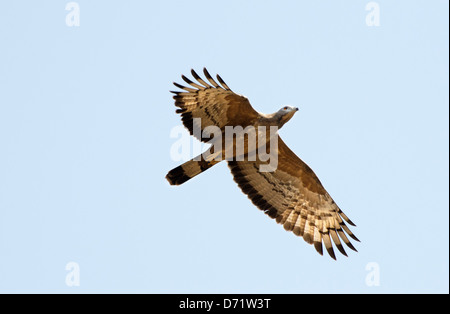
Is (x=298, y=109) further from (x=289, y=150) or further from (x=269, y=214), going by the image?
(x=269, y=214)

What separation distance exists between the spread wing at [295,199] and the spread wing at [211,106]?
1248 millimetres

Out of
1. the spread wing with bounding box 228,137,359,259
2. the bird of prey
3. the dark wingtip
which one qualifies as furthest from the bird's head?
the dark wingtip

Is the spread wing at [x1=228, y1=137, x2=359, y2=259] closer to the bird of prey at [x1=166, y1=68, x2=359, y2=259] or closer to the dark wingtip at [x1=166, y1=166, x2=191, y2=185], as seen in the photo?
the bird of prey at [x1=166, y1=68, x2=359, y2=259]

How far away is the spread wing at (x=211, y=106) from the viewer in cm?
1148

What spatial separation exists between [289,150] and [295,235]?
1.56 meters

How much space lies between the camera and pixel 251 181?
42.5 ft

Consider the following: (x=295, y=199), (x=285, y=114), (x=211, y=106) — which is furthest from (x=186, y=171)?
(x=295, y=199)

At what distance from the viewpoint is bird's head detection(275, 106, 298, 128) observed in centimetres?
1163

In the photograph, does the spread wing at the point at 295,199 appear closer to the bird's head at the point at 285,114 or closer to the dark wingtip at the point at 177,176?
the bird's head at the point at 285,114

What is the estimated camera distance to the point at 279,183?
42.8ft

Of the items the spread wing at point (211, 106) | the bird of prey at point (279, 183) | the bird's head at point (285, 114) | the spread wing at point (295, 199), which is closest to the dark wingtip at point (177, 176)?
the bird of prey at point (279, 183)

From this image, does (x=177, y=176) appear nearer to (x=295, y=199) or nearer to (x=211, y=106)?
(x=211, y=106)
